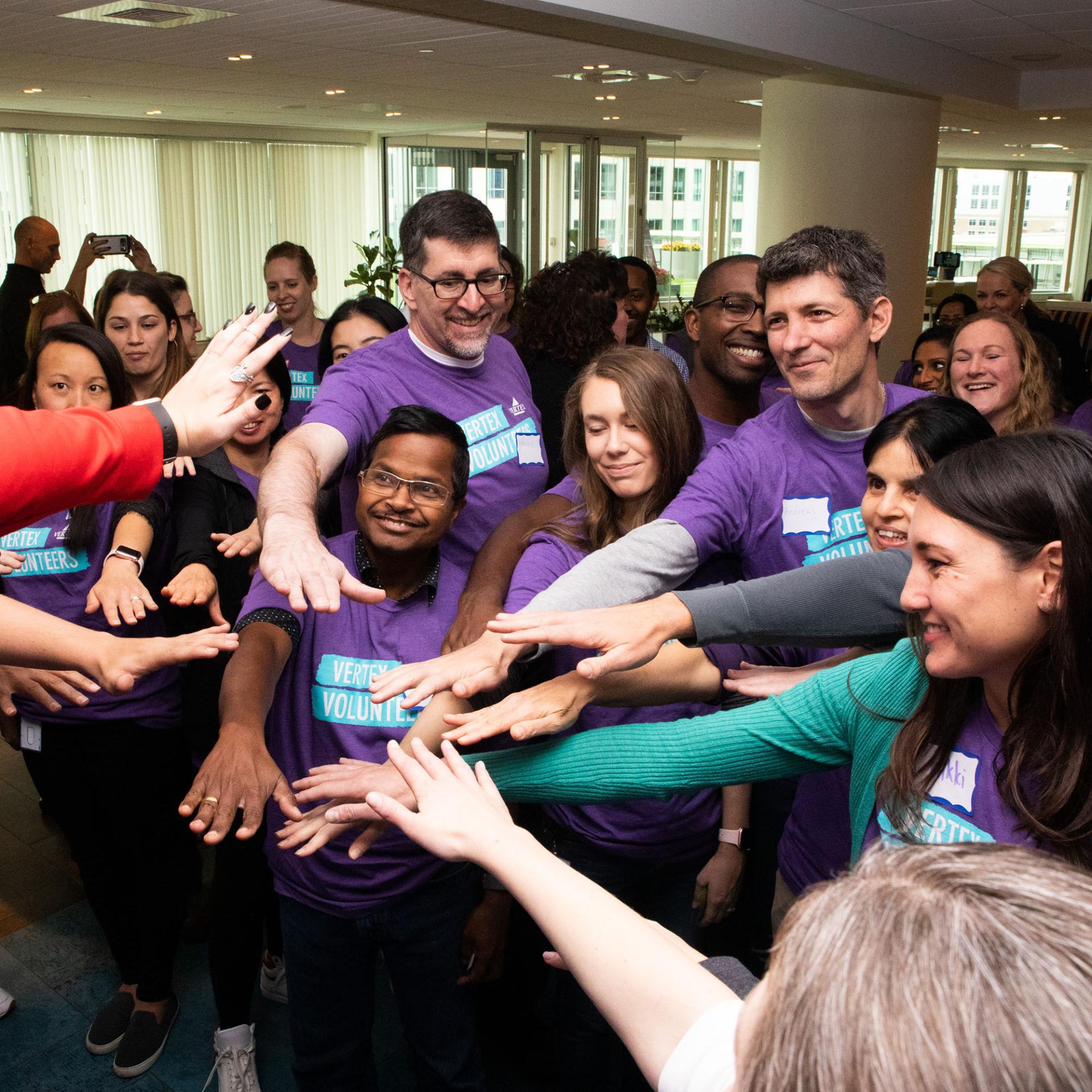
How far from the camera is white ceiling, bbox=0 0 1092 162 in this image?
6.12 meters

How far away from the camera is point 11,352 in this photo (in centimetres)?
511

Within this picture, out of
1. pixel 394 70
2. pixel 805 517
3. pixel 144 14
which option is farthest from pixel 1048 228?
pixel 805 517

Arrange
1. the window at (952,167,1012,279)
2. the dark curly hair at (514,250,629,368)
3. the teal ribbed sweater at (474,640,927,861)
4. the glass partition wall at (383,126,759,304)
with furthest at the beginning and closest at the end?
the window at (952,167,1012,279)
the glass partition wall at (383,126,759,304)
the dark curly hair at (514,250,629,368)
the teal ribbed sweater at (474,640,927,861)

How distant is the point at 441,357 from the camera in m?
2.33

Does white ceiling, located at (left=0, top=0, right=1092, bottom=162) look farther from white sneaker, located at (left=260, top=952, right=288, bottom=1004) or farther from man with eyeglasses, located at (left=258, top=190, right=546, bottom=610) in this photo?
white sneaker, located at (left=260, top=952, right=288, bottom=1004)

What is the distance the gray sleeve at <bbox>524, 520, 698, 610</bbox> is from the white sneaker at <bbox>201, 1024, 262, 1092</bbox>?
129cm

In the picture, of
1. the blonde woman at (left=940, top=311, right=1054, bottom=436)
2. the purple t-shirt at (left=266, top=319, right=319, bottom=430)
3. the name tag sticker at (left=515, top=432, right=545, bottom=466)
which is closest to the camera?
the name tag sticker at (left=515, top=432, right=545, bottom=466)

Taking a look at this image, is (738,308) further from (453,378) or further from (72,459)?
(72,459)

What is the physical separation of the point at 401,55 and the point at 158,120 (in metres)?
6.13

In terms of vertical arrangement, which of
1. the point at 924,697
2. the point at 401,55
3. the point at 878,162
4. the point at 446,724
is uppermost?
the point at 401,55

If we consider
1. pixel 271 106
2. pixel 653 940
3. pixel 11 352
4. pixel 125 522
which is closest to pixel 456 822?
pixel 653 940

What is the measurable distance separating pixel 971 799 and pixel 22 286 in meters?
5.40

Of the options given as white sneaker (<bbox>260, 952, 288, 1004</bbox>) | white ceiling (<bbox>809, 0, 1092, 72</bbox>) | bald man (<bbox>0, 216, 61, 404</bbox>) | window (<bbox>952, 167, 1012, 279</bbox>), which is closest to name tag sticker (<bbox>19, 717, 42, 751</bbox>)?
white sneaker (<bbox>260, 952, 288, 1004</bbox>)

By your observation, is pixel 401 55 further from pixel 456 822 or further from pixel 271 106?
pixel 456 822
